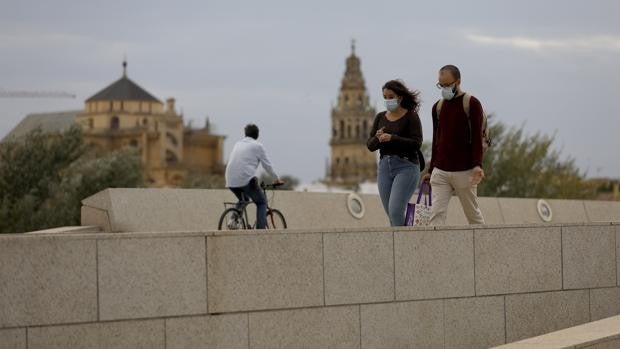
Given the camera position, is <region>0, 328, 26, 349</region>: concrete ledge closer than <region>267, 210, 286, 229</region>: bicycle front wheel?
Yes

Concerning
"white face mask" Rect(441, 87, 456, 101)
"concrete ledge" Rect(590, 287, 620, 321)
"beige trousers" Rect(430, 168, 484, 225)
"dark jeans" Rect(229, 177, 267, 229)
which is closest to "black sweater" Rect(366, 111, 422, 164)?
"beige trousers" Rect(430, 168, 484, 225)

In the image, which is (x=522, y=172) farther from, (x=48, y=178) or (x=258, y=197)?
(x=258, y=197)

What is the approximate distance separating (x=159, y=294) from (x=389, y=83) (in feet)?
12.5

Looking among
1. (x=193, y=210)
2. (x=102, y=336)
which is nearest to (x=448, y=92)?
(x=102, y=336)

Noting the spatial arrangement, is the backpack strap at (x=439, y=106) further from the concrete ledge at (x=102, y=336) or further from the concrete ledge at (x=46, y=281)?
the concrete ledge at (x=46, y=281)

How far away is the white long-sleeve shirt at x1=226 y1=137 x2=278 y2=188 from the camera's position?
17.7 m

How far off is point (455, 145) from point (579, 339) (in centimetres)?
341

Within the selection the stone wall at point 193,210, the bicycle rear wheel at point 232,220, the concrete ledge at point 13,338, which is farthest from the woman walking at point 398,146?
the concrete ledge at point 13,338

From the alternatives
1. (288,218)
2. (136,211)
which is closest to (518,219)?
(288,218)

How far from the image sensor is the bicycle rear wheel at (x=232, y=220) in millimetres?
18109

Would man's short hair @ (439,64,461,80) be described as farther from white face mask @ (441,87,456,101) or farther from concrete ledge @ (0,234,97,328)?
concrete ledge @ (0,234,97,328)

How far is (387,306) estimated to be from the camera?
1348 centimetres

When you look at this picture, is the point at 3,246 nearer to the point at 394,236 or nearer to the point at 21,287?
the point at 21,287

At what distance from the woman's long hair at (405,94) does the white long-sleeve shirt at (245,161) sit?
3173 millimetres
